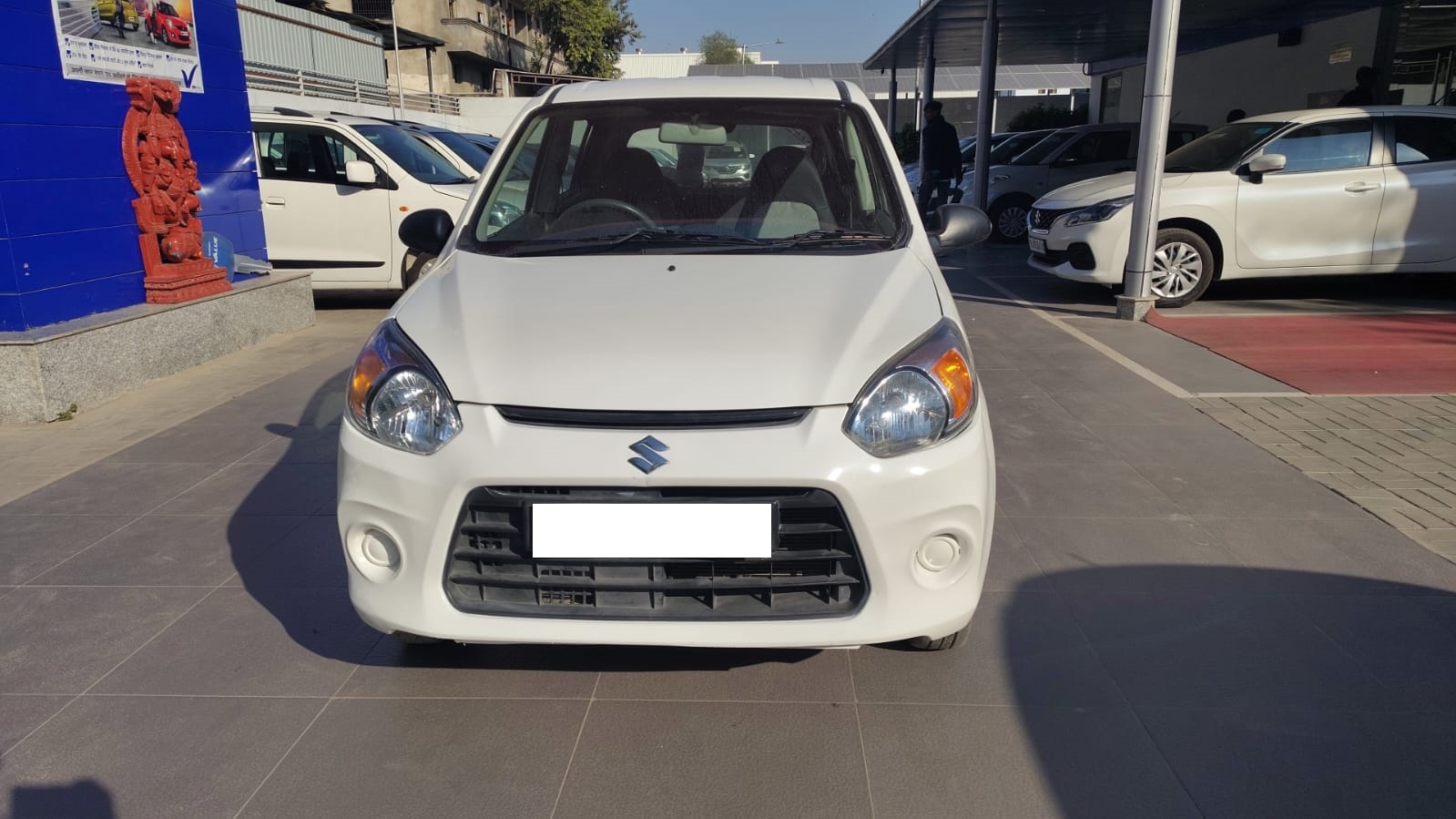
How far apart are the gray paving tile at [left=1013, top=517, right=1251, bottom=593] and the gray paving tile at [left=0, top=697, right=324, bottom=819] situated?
→ 2.47 m

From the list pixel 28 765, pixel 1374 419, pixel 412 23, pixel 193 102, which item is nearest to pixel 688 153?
pixel 28 765

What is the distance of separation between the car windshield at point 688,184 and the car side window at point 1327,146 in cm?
648

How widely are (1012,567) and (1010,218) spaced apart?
38.0ft

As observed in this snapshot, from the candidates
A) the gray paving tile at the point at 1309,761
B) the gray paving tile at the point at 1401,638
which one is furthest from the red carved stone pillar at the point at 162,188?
the gray paving tile at the point at 1401,638

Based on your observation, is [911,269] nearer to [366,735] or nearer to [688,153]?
[688,153]

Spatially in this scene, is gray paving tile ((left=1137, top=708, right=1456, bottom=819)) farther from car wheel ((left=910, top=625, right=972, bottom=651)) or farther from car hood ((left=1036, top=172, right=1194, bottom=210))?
car hood ((left=1036, top=172, right=1194, bottom=210))

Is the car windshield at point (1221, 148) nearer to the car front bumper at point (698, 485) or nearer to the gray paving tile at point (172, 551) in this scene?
the car front bumper at point (698, 485)

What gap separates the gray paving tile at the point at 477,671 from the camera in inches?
117

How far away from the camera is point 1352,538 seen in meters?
4.02

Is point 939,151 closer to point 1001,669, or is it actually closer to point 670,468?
point 1001,669

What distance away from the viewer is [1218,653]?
124 inches

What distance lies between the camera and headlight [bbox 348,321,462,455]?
257cm

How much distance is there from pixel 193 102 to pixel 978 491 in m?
7.23

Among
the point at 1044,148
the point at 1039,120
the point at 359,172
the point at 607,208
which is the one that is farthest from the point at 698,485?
the point at 1039,120
